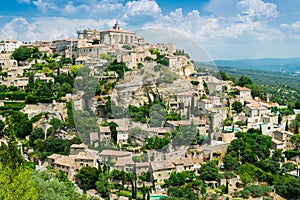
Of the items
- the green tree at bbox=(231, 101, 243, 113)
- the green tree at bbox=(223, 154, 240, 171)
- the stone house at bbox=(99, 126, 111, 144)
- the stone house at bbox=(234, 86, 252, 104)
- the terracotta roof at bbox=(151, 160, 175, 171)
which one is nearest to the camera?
the stone house at bbox=(99, 126, 111, 144)

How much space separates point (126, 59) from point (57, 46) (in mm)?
11982

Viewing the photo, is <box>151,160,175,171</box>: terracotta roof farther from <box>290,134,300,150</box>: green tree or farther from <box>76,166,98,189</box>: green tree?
<box>290,134,300,150</box>: green tree

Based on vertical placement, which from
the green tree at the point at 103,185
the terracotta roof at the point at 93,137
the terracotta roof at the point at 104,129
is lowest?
the green tree at the point at 103,185

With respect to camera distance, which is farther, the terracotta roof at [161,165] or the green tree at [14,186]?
the terracotta roof at [161,165]

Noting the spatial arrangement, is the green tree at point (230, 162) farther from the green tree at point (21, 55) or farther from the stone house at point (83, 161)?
the green tree at point (21, 55)

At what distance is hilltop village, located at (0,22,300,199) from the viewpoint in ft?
21.8

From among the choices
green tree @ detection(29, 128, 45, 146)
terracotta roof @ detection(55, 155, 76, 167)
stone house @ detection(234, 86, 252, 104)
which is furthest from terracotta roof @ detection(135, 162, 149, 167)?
stone house @ detection(234, 86, 252, 104)

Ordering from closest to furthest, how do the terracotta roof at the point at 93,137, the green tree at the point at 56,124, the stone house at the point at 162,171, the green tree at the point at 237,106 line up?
1. the terracotta roof at the point at 93,137
2. the stone house at the point at 162,171
3. the green tree at the point at 56,124
4. the green tree at the point at 237,106

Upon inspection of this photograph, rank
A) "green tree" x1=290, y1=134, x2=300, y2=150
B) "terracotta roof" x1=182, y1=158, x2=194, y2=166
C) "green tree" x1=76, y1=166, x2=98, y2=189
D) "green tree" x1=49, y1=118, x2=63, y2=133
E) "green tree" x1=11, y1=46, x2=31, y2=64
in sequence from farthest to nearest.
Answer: "green tree" x1=11, y1=46, x2=31, y2=64 → "green tree" x1=290, y1=134, x2=300, y2=150 → "green tree" x1=49, y1=118, x2=63, y2=133 → "terracotta roof" x1=182, y1=158, x2=194, y2=166 → "green tree" x1=76, y1=166, x2=98, y2=189

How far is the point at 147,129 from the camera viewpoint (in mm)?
6441

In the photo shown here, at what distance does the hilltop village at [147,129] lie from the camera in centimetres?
666

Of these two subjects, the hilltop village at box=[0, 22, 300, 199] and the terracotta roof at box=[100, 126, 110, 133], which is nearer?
the terracotta roof at box=[100, 126, 110, 133]

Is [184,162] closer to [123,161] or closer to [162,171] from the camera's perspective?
[162,171]

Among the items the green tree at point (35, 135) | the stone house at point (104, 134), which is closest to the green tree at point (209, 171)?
the stone house at point (104, 134)
